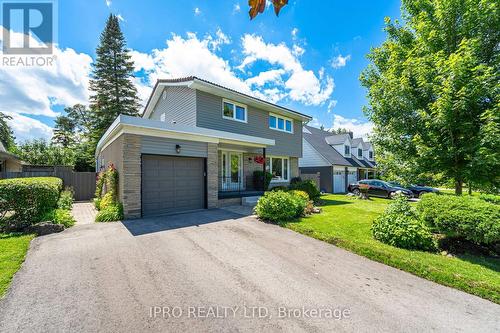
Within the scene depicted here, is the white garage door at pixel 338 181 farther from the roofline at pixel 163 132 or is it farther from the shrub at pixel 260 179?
the roofline at pixel 163 132

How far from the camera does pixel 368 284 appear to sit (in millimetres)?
3875

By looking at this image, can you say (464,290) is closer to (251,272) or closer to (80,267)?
(251,272)

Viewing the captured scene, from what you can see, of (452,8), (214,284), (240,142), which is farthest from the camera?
(240,142)

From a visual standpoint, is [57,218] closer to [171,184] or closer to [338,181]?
[171,184]

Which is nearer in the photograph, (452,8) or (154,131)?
(452,8)

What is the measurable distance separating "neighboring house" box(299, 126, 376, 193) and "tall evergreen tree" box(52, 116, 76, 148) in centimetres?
4007

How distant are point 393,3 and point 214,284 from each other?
12008 mm

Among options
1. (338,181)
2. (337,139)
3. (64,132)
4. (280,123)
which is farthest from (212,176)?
(64,132)

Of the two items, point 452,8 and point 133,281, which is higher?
point 452,8

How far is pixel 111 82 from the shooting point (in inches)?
1048

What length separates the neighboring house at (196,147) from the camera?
7922mm

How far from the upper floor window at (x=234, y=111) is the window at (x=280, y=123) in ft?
8.71

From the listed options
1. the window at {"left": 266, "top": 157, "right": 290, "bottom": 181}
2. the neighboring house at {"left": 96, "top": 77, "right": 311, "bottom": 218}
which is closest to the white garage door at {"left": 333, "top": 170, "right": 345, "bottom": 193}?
the neighboring house at {"left": 96, "top": 77, "right": 311, "bottom": 218}

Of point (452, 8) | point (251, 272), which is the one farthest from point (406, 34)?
point (251, 272)
